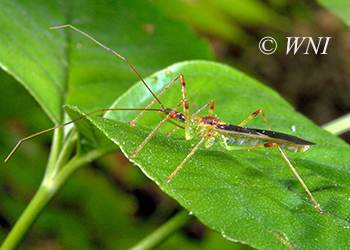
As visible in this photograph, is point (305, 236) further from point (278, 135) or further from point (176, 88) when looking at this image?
point (176, 88)

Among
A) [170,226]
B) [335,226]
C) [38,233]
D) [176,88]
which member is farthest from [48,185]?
[38,233]

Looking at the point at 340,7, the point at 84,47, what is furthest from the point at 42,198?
the point at 340,7

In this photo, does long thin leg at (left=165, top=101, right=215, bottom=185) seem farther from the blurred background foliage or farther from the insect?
the blurred background foliage

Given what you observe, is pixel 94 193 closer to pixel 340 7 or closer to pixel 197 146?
pixel 197 146

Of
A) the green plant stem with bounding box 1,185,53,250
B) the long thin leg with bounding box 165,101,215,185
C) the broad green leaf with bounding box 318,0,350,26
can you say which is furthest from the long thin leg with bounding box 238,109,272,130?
the green plant stem with bounding box 1,185,53,250

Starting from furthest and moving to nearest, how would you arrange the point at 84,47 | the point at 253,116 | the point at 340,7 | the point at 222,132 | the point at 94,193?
1. the point at 94,193
2. the point at 340,7
3. the point at 84,47
4. the point at 253,116
5. the point at 222,132

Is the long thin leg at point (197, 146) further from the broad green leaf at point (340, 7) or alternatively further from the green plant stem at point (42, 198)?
the broad green leaf at point (340, 7)
